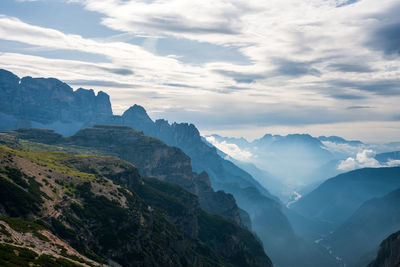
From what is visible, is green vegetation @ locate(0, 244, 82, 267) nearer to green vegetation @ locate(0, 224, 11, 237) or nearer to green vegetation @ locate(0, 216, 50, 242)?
green vegetation @ locate(0, 224, 11, 237)

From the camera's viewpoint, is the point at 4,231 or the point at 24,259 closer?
the point at 24,259

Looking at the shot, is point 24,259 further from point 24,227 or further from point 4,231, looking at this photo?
point 24,227

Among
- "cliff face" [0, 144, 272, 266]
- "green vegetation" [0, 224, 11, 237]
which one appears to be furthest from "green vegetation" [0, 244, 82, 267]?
"green vegetation" [0, 224, 11, 237]

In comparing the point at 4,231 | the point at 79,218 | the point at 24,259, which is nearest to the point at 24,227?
the point at 4,231

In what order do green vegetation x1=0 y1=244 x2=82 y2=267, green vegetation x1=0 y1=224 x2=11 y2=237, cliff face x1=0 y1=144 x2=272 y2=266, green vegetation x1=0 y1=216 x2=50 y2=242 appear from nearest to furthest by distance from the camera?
green vegetation x1=0 y1=244 x2=82 y2=267
green vegetation x1=0 y1=224 x2=11 y2=237
green vegetation x1=0 y1=216 x2=50 y2=242
cliff face x1=0 y1=144 x2=272 y2=266

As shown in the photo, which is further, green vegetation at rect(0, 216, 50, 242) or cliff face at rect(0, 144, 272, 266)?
cliff face at rect(0, 144, 272, 266)

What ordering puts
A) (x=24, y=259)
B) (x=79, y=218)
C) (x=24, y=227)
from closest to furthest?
(x=24, y=259)
(x=24, y=227)
(x=79, y=218)

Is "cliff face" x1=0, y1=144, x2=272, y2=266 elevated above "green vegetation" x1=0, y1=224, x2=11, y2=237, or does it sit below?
below

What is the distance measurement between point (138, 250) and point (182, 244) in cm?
6506

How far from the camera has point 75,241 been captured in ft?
333

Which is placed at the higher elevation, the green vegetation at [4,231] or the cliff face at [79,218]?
the green vegetation at [4,231]

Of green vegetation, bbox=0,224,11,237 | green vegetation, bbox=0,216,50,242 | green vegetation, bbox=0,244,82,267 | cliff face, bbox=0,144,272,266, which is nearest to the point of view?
green vegetation, bbox=0,244,82,267

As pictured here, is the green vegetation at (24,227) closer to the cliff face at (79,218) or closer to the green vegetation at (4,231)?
the cliff face at (79,218)

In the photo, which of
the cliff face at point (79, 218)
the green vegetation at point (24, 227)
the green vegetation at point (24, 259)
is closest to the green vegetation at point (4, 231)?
the cliff face at point (79, 218)
